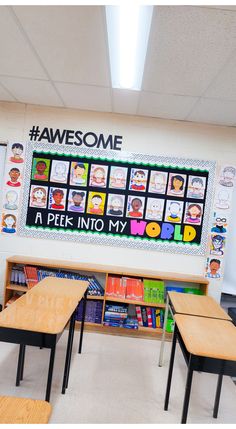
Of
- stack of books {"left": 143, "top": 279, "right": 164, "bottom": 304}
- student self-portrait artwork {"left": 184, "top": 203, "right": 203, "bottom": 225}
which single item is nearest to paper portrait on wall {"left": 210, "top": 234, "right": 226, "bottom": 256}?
student self-portrait artwork {"left": 184, "top": 203, "right": 203, "bottom": 225}

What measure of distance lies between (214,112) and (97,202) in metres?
1.73

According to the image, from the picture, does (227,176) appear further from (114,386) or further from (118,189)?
(114,386)

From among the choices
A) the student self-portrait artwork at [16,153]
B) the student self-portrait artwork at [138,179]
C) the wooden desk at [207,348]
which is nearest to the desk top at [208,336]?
the wooden desk at [207,348]

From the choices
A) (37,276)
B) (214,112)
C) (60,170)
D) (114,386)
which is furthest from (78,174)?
(114,386)

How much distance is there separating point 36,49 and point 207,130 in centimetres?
231

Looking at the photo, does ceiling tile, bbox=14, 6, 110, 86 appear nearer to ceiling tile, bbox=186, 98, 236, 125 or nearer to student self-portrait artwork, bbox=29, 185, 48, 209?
ceiling tile, bbox=186, 98, 236, 125

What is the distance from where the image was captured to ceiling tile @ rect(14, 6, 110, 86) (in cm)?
188

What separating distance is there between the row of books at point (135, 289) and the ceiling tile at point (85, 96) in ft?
6.84

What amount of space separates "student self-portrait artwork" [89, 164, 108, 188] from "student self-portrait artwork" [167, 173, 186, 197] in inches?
32.7

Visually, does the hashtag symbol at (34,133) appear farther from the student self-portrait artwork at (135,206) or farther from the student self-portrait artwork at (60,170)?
the student self-portrait artwork at (135,206)

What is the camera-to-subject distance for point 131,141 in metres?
3.88

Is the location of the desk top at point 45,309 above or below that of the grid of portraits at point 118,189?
below

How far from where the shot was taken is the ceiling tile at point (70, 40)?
6.17ft

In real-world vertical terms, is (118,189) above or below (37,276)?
above
